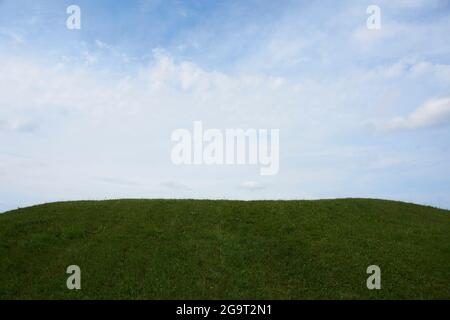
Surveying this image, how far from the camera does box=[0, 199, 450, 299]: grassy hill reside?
23.1 metres

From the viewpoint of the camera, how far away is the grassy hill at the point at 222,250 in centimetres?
2308

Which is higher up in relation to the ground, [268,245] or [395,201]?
[395,201]

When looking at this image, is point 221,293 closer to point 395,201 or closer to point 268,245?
point 268,245

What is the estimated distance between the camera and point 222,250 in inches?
1103
